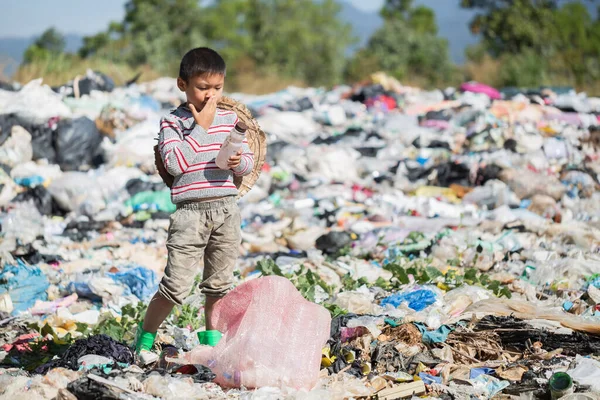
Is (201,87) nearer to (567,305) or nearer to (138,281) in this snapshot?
(138,281)

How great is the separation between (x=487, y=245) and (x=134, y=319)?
8.41ft

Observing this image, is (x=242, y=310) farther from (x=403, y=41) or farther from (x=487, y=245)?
(x=403, y=41)

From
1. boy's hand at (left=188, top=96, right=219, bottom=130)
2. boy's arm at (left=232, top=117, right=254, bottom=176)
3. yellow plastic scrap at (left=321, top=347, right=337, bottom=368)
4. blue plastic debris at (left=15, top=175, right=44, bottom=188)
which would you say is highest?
boy's hand at (left=188, top=96, right=219, bottom=130)

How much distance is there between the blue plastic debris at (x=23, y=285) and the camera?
4.30 m

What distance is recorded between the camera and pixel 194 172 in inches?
110

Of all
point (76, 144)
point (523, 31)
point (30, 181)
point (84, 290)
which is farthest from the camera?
point (523, 31)

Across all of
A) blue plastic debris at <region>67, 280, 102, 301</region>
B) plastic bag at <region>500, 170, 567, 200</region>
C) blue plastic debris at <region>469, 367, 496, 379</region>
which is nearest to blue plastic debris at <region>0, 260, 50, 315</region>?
blue plastic debris at <region>67, 280, 102, 301</region>

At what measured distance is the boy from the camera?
2779mm

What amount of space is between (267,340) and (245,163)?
27.7 inches

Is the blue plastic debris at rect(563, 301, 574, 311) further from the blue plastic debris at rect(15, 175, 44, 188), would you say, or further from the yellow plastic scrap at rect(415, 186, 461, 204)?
the blue plastic debris at rect(15, 175, 44, 188)

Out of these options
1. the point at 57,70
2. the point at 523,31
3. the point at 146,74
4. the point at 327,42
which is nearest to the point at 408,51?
the point at 327,42

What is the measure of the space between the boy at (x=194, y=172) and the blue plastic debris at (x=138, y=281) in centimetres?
148

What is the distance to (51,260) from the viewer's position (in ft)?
16.6

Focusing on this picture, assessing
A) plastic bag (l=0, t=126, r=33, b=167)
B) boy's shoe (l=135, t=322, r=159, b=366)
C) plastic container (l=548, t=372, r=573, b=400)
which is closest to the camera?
plastic container (l=548, t=372, r=573, b=400)
